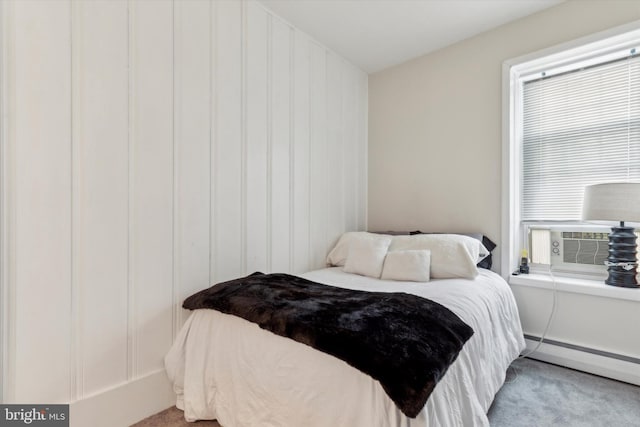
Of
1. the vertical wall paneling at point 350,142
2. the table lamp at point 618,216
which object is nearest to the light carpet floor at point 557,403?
the table lamp at point 618,216

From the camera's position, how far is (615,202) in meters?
1.92

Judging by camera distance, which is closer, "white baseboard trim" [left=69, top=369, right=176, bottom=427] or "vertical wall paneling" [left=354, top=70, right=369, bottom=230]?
"white baseboard trim" [left=69, top=369, right=176, bottom=427]

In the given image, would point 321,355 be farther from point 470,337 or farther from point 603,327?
point 603,327

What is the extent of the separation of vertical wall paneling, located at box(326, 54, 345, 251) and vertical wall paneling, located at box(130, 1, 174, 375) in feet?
4.85

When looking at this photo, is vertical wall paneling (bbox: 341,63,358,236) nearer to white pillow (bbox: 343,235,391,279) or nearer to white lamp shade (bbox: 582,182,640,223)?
white pillow (bbox: 343,235,391,279)

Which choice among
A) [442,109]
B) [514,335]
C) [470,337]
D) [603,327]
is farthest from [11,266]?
[603,327]

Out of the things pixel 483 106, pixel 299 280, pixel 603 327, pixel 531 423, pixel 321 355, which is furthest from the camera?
pixel 483 106

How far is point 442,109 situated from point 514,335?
6.40 ft

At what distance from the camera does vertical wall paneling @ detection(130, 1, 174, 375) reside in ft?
5.45

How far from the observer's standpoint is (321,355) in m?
1.17

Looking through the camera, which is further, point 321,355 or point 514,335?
point 514,335

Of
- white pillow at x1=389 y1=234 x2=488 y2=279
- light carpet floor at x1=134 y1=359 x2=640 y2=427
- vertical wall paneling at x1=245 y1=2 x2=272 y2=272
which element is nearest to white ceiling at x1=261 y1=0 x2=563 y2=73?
vertical wall paneling at x1=245 y1=2 x2=272 y2=272

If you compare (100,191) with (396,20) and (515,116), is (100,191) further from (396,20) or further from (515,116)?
(515,116)

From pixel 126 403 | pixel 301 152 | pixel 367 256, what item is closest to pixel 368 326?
pixel 367 256
